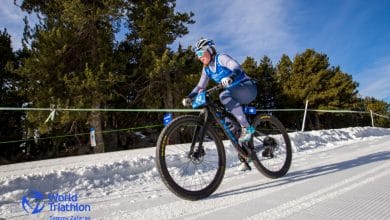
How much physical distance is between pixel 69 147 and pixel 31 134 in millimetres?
4205

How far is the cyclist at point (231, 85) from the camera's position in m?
3.69

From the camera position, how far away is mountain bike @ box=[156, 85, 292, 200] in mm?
3062

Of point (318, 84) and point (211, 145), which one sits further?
point (318, 84)

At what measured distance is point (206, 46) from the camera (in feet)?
12.6

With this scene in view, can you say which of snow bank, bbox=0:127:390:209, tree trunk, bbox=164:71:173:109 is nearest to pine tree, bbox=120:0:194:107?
tree trunk, bbox=164:71:173:109

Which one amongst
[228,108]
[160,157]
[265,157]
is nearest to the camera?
[160,157]

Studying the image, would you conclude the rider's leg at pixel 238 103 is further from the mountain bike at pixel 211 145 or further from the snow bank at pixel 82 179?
the snow bank at pixel 82 179

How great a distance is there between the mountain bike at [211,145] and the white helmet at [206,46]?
620mm

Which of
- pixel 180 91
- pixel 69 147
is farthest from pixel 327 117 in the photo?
pixel 69 147

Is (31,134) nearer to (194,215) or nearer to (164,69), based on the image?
(164,69)

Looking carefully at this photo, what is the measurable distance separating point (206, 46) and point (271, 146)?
1.86 meters

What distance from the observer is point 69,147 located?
63.5 feet

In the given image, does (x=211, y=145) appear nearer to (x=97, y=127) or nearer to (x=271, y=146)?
(x=271, y=146)

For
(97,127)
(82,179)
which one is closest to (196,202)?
(82,179)
